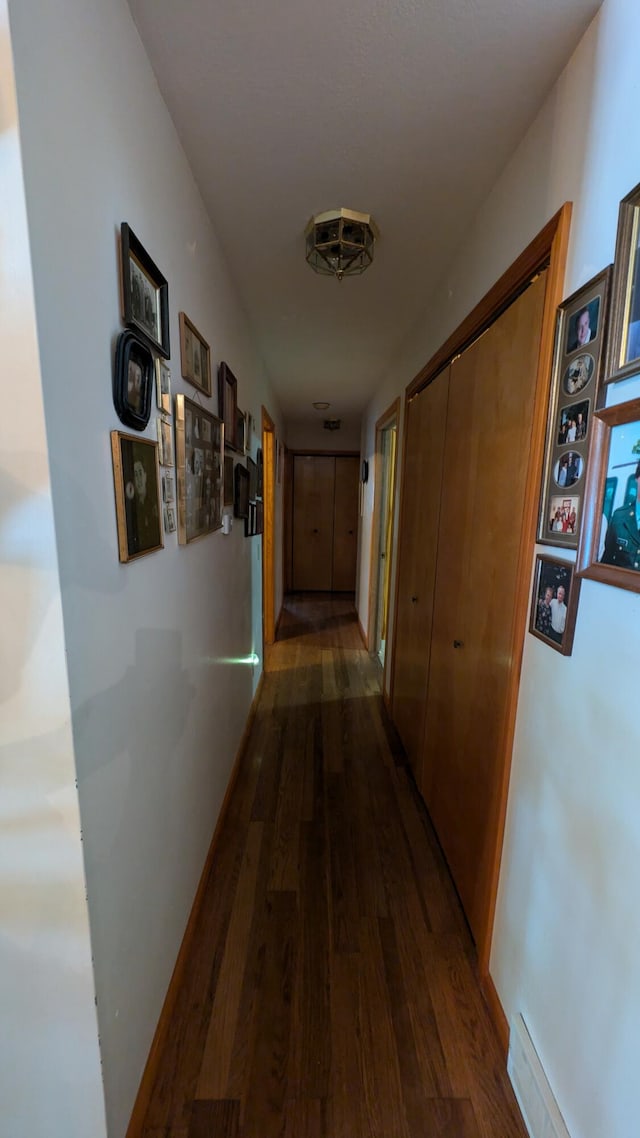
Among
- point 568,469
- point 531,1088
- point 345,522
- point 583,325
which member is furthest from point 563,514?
point 345,522

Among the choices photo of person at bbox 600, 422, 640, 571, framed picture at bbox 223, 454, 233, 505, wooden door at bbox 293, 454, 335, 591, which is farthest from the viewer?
wooden door at bbox 293, 454, 335, 591

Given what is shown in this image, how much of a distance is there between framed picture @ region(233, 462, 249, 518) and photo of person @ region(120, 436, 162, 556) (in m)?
1.02

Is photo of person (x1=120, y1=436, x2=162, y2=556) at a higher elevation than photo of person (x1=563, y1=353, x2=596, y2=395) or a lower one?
lower

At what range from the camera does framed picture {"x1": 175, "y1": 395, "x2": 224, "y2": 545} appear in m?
1.21

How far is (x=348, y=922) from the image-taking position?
1.47 metres

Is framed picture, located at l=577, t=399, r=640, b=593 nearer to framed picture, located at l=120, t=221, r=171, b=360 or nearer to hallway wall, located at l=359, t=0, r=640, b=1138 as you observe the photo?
hallway wall, located at l=359, t=0, r=640, b=1138

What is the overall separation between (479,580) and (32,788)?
1250 millimetres

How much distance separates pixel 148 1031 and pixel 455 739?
1172mm

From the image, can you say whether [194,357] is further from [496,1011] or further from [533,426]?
[496,1011]

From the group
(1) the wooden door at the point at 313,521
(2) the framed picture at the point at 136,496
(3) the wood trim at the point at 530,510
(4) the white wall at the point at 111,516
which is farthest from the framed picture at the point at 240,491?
(1) the wooden door at the point at 313,521

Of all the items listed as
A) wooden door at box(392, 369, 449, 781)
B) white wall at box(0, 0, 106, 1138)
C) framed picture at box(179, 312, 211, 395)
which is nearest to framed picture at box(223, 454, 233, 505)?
framed picture at box(179, 312, 211, 395)

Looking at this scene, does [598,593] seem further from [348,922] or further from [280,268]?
[280,268]

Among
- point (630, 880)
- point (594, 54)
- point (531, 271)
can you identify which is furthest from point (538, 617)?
point (594, 54)

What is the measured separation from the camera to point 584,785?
0.86 metres
